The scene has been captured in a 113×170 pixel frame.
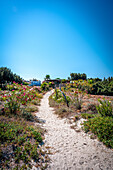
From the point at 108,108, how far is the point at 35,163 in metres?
4.26

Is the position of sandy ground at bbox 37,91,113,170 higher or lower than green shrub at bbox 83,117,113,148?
lower

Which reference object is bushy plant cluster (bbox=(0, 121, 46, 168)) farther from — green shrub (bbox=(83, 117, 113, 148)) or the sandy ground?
green shrub (bbox=(83, 117, 113, 148))

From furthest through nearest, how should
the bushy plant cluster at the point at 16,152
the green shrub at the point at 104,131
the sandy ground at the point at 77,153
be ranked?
the green shrub at the point at 104,131 < the sandy ground at the point at 77,153 < the bushy plant cluster at the point at 16,152

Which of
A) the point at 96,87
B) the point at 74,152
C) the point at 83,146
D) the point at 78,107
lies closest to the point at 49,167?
the point at 74,152

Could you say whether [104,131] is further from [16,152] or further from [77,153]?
[16,152]

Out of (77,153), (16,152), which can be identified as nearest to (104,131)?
(77,153)

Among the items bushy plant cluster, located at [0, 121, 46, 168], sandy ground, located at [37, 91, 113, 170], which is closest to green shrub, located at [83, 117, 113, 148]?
sandy ground, located at [37, 91, 113, 170]

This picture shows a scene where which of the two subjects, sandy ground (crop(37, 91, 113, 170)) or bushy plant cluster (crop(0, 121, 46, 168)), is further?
sandy ground (crop(37, 91, 113, 170))

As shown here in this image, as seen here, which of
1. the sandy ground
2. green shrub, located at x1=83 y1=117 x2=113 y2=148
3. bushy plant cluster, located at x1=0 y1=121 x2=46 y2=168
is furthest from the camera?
green shrub, located at x1=83 y1=117 x2=113 y2=148

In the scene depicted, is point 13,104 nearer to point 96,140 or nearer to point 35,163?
point 35,163

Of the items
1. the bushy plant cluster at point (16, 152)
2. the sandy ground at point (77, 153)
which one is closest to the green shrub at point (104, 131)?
the sandy ground at point (77, 153)

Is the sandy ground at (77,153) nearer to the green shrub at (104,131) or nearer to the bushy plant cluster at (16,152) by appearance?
the green shrub at (104,131)

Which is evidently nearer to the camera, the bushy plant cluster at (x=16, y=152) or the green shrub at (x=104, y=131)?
the bushy plant cluster at (x=16, y=152)

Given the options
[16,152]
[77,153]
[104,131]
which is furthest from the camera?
[104,131]
